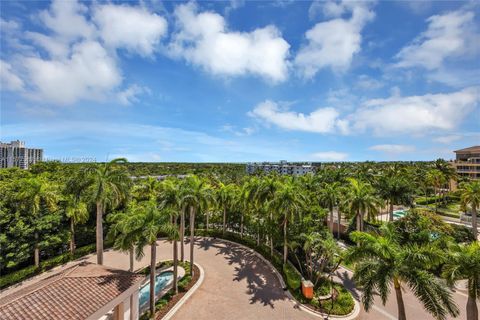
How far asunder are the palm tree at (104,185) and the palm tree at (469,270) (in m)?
25.1

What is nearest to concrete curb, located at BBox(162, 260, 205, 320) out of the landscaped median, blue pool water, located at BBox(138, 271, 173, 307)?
blue pool water, located at BBox(138, 271, 173, 307)

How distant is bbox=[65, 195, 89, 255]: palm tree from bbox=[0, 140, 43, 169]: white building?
111905mm

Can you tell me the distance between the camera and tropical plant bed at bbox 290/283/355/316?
1908 cm

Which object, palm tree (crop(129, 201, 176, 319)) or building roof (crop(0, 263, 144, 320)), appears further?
palm tree (crop(129, 201, 176, 319))

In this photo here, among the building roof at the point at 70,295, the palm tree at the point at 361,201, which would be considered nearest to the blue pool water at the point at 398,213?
the palm tree at the point at 361,201

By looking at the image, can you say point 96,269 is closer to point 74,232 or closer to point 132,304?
point 132,304

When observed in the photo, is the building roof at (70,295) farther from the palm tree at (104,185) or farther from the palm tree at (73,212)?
the palm tree at (73,212)

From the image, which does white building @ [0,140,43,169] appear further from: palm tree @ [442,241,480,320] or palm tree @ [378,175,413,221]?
palm tree @ [442,241,480,320]

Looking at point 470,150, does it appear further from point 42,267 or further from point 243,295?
point 42,267

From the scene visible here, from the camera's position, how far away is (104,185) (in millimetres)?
22266

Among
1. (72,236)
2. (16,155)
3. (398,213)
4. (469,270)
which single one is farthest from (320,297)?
(16,155)

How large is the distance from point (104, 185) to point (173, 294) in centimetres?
1154

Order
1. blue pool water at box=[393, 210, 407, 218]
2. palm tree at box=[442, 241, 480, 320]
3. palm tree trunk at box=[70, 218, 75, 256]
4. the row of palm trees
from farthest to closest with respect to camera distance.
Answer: blue pool water at box=[393, 210, 407, 218] → palm tree trunk at box=[70, 218, 75, 256] → the row of palm trees → palm tree at box=[442, 241, 480, 320]

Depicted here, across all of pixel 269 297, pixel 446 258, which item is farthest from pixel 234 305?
pixel 446 258
